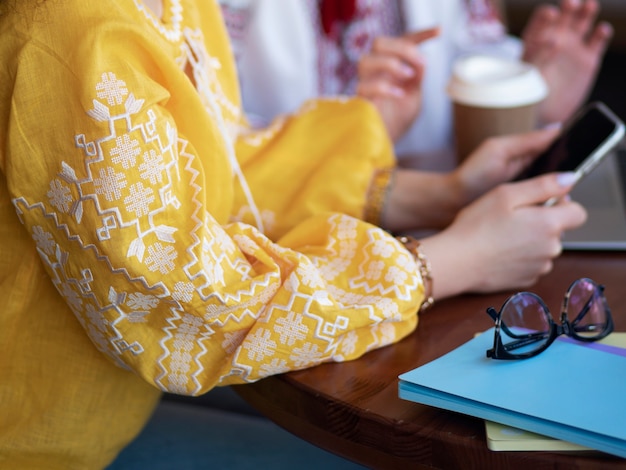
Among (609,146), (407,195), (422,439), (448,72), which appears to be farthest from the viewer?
(448,72)

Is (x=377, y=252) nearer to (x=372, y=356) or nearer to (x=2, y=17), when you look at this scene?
(x=372, y=356)

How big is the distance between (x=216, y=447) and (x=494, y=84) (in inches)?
22.2

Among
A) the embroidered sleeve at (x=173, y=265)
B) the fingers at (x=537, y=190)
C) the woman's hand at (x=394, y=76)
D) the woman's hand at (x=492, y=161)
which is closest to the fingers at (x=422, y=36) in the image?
the woman's hand at (x=394, y=76)

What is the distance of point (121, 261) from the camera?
63 cm

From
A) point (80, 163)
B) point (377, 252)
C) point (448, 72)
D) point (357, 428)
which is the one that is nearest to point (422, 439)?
point (357, 428)

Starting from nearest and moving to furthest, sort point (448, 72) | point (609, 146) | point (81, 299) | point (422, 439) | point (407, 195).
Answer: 1. point (422, 439)
2. point (81, 299)
3. point (609, 146)
4. point (407, 195)
5. point (448, 72)

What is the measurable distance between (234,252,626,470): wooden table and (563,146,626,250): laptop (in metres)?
0.09

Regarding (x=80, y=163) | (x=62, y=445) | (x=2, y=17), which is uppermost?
(x=2, y=17)

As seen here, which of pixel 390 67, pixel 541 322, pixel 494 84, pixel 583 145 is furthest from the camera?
pixel 390 67

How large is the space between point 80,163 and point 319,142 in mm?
451

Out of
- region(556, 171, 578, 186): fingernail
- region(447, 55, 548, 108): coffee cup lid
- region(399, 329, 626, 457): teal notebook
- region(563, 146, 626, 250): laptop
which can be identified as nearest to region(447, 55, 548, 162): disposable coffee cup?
region(447, 55, 548, 108): coffee cup lid

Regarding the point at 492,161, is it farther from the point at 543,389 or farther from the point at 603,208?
the point at 543,389

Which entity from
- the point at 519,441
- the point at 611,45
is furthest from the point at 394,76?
the point at 611,45

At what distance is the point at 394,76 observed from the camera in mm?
1177
